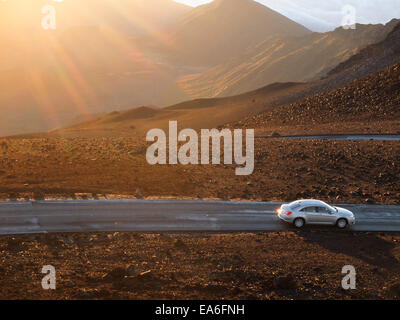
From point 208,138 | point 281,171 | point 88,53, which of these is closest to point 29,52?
point 88,53

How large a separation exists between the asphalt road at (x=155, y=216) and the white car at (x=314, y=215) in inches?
22.7

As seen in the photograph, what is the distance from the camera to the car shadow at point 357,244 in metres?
17.5

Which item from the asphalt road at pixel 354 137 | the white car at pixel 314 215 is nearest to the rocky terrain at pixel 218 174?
the asphalt road at pixel 354 137

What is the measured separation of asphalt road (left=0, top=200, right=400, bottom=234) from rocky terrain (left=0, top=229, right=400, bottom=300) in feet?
3.92

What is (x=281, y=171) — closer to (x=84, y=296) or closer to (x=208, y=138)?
(x=208, y=138)

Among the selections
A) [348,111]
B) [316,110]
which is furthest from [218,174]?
[316,110]

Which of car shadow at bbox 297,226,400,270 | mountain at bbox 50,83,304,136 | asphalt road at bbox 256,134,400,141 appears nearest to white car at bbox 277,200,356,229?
car shadow at bbox 297,226,400,270

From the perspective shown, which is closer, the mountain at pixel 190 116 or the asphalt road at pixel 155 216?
the asphalt road at pixel 155 216

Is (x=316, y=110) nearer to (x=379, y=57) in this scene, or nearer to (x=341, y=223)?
(x=379, y=57)

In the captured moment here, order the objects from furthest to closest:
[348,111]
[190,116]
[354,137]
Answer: [190,116] < [348,111] < [354,137]

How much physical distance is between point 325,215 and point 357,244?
7.60ft

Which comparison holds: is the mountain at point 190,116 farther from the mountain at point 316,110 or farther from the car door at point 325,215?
the car door at point 325,215

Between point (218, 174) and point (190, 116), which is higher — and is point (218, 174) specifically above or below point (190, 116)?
below

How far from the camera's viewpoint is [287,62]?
412ft
